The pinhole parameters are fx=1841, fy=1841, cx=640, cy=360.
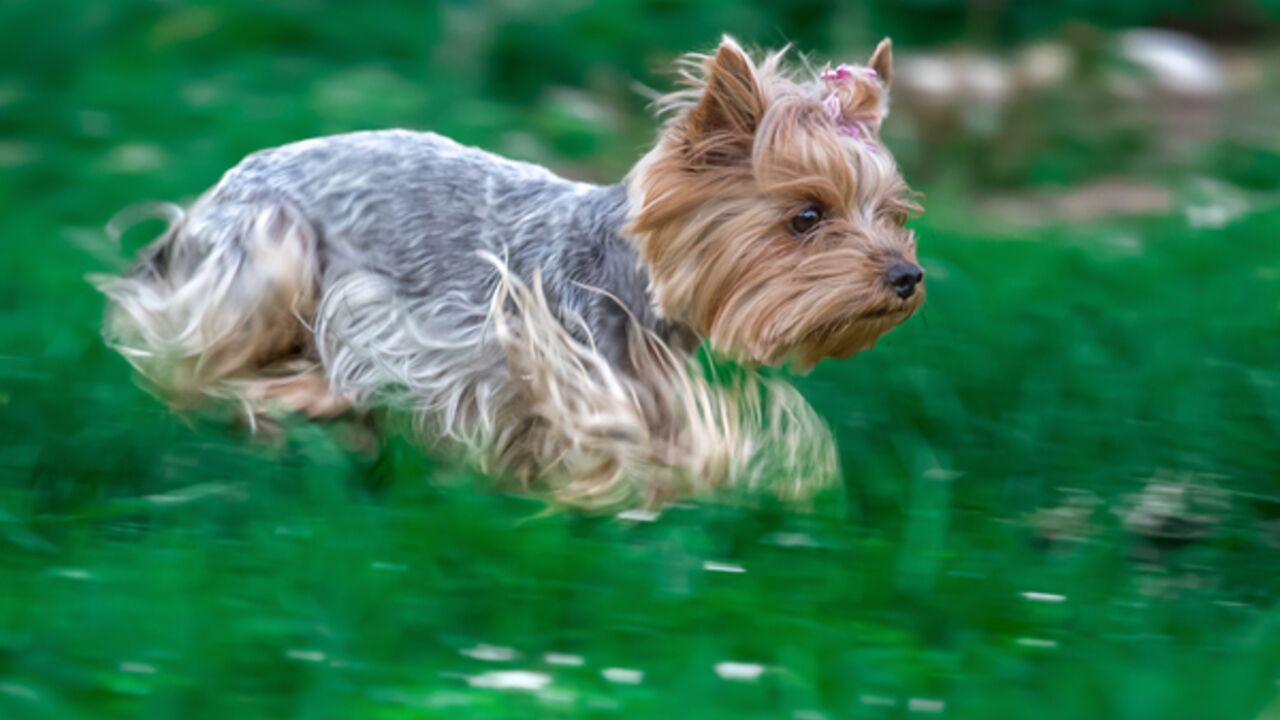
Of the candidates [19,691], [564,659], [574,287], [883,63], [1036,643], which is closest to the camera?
[19,691]

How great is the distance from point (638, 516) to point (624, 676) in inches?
44.1

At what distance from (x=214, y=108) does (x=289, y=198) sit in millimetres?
4956

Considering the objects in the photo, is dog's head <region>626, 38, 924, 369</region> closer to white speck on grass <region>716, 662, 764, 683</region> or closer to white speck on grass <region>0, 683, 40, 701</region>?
white speck on grass <region>716, 662, 764, 683</region>

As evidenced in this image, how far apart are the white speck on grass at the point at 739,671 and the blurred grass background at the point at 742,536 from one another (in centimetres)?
2

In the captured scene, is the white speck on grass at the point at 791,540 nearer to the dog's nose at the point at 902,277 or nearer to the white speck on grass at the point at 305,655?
the dog's nose at the point at 902,277

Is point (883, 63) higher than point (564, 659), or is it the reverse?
point (883, 63)

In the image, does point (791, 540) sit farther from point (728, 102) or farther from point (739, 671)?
point (728, 102)

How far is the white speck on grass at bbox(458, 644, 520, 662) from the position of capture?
4.14m

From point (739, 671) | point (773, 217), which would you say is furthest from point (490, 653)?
point (773, 217)

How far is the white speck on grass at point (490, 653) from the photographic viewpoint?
414cm

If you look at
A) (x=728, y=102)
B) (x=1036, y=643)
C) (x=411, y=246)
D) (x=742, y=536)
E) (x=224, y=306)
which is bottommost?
(x=1036, y=643)

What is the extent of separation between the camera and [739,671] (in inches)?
158

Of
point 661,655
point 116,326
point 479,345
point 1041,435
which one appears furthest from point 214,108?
point 661,655

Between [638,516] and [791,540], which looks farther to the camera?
[638,516]
